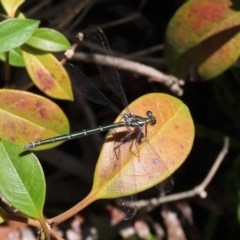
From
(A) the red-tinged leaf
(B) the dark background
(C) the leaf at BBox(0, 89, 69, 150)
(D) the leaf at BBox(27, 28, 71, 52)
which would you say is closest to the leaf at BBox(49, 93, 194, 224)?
(A) the red-tinged leaf

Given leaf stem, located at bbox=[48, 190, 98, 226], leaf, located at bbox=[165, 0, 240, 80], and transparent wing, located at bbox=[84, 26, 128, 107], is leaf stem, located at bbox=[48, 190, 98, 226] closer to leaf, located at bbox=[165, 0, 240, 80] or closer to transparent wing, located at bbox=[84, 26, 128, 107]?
transparent wing, located at bbox=[84, 26, 128, 107]

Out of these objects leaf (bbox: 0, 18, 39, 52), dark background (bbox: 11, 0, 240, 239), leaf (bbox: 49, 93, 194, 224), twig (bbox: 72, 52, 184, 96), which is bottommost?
dark background (bbox: 11, 0, 240, 239)

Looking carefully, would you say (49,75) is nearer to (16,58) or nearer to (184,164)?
(16,58)

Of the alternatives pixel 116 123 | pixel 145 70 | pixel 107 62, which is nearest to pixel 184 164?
pixel 145 70

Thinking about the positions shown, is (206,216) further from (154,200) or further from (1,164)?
(1,164)

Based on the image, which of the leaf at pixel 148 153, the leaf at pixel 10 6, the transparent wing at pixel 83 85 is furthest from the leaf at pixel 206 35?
the leaf at pixel 10 6
